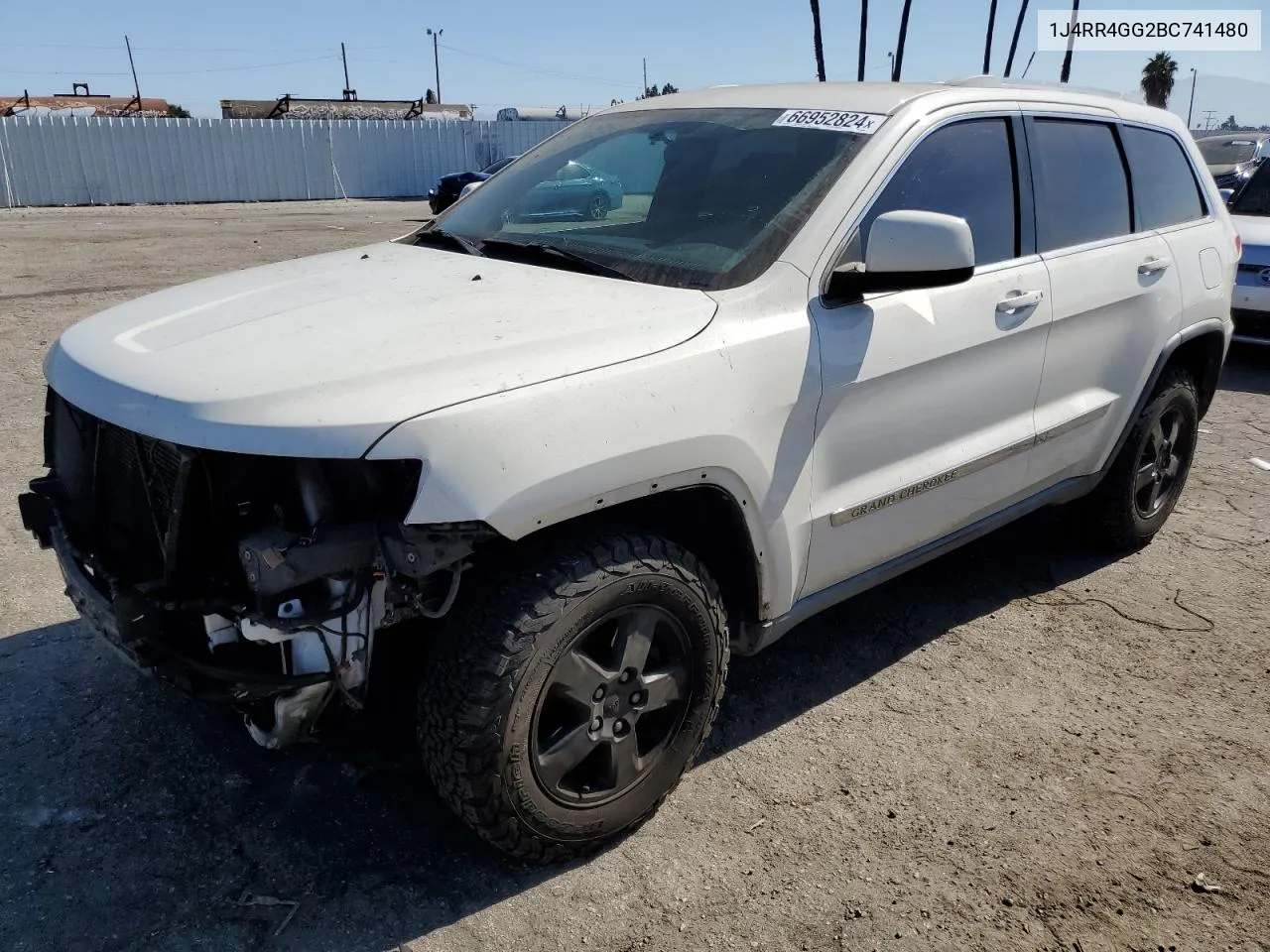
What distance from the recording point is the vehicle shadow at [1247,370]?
7973 millimetres

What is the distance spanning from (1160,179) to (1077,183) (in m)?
0.75

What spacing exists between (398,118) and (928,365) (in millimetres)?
37695

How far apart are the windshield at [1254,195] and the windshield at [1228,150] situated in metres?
3.47

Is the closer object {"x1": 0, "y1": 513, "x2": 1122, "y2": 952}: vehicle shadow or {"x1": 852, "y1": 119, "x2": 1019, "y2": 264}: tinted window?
{"x1": 0, "y1": 513, "x2": 1122, "y2": 952}: vehicle shadow

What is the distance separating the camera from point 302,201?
29.7 m

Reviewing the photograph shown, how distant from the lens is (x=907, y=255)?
2.69 metres

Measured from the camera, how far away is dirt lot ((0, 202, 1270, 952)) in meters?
2.45

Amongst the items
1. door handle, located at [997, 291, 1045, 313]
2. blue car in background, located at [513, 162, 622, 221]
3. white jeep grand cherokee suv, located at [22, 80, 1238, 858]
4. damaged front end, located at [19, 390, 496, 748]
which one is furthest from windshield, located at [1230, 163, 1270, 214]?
damaged front end, located at [19, 390, 496, 748]

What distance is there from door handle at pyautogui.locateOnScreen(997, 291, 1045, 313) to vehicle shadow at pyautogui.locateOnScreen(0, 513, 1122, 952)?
130 centimetres

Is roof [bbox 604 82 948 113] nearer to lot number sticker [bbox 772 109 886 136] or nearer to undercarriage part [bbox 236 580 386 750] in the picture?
lot number sticker [bbox 772 109 886 136]

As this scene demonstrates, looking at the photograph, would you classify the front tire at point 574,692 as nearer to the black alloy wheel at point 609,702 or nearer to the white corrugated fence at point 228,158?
the black alloy wheel at point 609,702

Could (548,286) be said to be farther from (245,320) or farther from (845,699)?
(845,699)

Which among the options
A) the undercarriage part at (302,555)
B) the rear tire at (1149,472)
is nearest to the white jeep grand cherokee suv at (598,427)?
the undercarriage part at (302,555)

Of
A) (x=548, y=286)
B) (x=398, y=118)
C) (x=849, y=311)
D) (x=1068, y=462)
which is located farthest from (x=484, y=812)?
(x=398, y=118)
